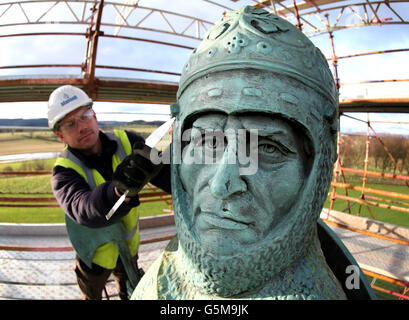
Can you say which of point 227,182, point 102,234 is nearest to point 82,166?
point 102,234

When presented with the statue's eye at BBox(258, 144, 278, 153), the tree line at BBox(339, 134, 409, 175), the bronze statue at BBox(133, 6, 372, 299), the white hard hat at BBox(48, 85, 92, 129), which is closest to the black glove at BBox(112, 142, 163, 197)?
the bronze statue at BBox(133, 6, 372, 299)

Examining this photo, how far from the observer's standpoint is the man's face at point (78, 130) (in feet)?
6.40

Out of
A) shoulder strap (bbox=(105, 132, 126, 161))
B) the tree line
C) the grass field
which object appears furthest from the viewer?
the tree line

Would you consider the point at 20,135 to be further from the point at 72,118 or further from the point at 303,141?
the point at 303,141

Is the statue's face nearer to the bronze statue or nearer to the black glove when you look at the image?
the bronze statue

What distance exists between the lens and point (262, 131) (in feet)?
3.06

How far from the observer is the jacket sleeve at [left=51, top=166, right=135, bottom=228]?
4.92 ft

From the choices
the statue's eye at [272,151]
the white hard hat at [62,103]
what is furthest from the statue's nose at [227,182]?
the white hard hat at [62,103]

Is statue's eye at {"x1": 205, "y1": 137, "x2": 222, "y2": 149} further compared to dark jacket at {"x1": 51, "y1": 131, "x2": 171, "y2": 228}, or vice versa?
dark jacket at {"x1": 51, "y1": 131, "x2": 171, "y2": 228}

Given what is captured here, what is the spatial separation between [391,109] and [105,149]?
523cm

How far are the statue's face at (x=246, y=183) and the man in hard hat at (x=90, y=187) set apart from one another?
28.1 inches

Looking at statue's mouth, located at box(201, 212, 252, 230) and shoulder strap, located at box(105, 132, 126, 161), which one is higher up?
shoulder strap, located at box(105, 132, 126, 161)

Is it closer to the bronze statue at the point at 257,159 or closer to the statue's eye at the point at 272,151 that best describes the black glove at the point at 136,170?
the bronze statue at the point at 257,159
